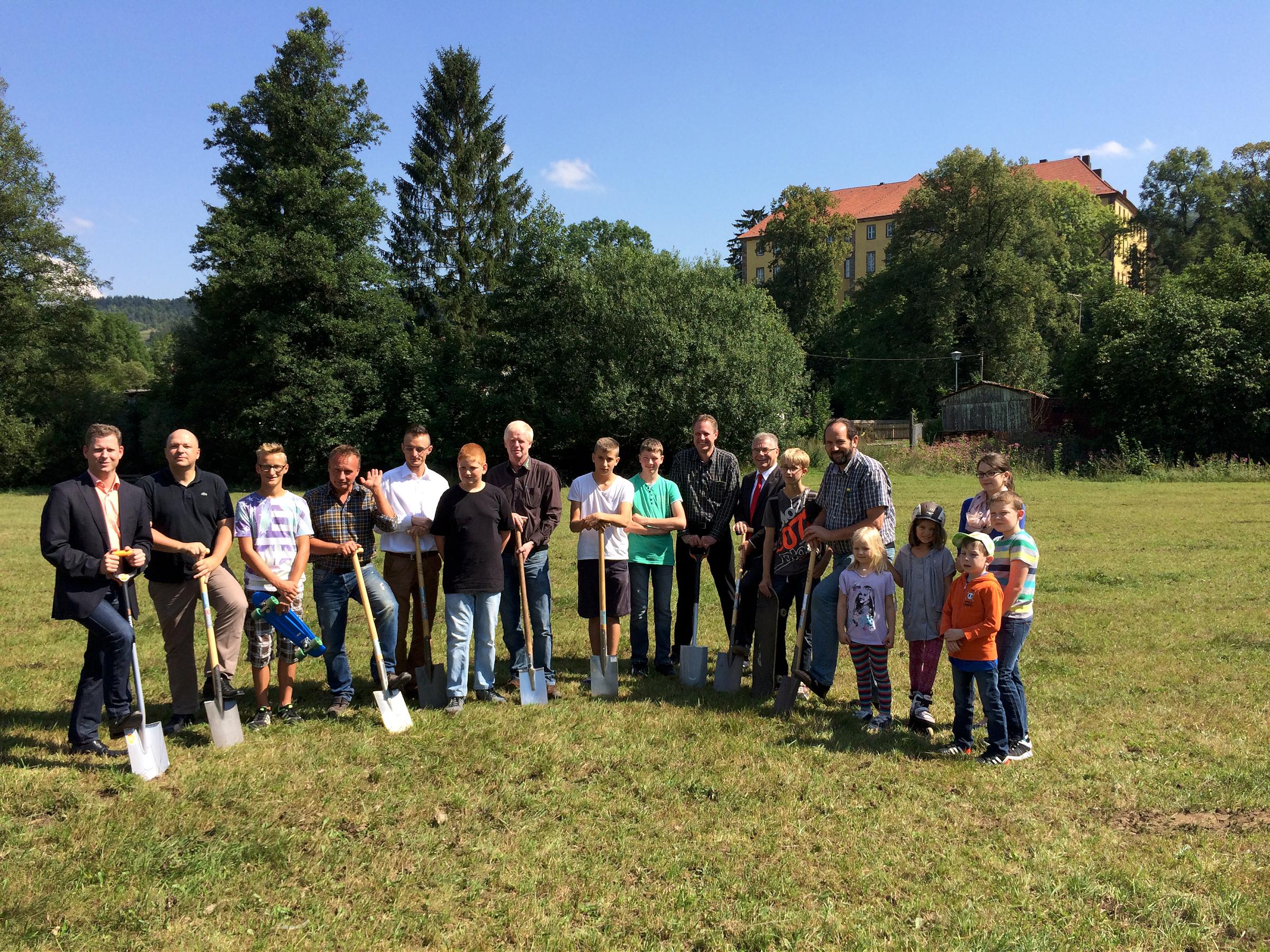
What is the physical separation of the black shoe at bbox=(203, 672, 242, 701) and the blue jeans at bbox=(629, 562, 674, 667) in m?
3.13

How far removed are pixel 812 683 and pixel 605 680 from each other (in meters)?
1.64

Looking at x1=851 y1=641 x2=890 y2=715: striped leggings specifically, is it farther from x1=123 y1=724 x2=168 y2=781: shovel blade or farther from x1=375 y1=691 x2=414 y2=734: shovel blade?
x1=123 y1=724 x2=168 y2=781: shovel blade

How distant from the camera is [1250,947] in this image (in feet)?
11.6

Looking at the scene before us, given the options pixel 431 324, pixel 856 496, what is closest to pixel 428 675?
pixel 856 496

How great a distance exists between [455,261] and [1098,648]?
126 ft

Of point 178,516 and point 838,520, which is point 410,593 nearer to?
point 178,516

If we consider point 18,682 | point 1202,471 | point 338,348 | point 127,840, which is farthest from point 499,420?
point 127,840

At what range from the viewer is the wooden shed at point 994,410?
40.8 metres

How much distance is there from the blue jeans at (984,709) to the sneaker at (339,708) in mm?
4343

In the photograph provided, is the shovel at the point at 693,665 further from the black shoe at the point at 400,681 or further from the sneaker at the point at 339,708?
the sneaker at the point at 339,708

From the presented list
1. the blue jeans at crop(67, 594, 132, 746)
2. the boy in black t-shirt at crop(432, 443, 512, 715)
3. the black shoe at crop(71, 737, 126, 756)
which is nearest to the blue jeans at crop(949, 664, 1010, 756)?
the boy in black t-shirt at crop(432, 443, 512, 715)

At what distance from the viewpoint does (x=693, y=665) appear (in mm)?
7242

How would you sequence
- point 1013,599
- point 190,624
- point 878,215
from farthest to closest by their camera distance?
point 878,215
point 190,624
point 1013,599

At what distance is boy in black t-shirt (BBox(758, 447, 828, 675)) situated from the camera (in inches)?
271
